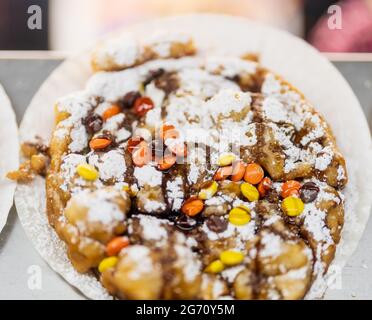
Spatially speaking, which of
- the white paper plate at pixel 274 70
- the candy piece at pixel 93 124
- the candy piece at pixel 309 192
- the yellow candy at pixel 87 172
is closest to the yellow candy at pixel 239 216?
the candy piece at pixel 309 192

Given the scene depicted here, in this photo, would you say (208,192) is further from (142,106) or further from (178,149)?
(142,106)

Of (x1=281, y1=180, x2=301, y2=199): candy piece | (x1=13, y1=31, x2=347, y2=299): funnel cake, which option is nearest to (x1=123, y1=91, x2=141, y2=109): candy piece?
(x1=13, y1=31, x2=347, y2=299): funnel cake

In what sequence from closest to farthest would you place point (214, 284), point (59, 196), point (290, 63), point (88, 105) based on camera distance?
point (214, 284)
point (59, 196)
point (88, 105)
point (290, 63)

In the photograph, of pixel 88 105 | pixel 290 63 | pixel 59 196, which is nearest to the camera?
pixel 59 196

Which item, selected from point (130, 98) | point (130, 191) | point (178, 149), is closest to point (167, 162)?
point (178, 149)

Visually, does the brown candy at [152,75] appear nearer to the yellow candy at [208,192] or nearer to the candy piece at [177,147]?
the candy piece at [177,147]

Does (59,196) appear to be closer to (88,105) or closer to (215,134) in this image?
(88,105)
